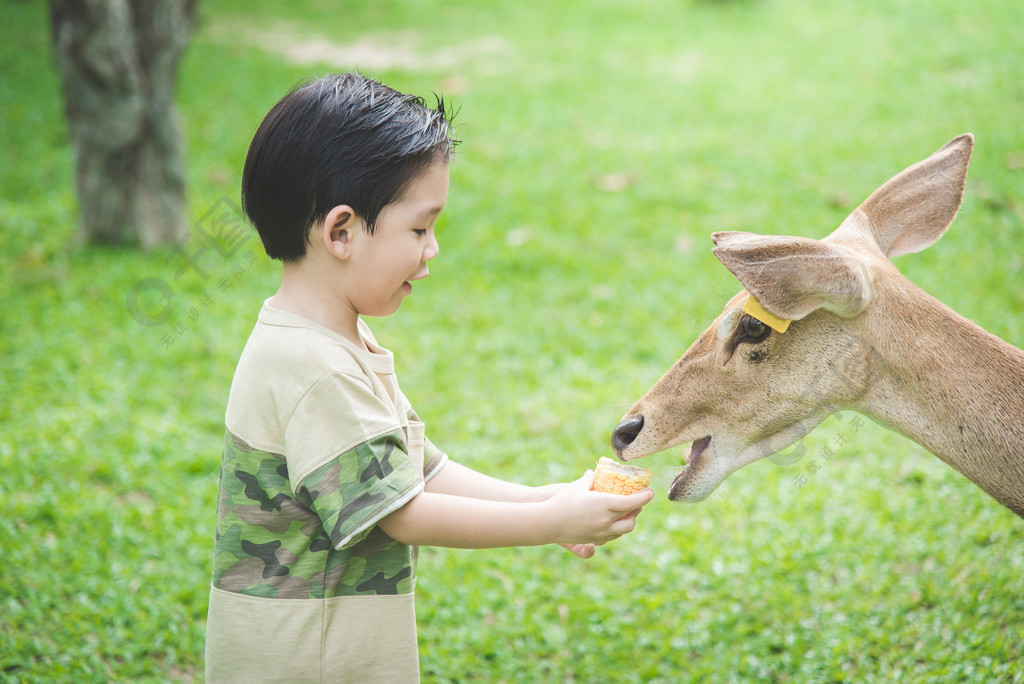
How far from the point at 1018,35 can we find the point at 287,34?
10.2 metres

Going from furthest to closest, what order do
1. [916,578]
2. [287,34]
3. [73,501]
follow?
[287,34]
[73,501]
[916,578]

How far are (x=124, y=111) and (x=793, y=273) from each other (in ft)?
19.7

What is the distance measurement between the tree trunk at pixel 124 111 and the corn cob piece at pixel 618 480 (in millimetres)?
5749

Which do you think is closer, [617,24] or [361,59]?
[361,59]

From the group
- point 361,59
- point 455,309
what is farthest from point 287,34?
point 455,309

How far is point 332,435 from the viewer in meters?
1.93

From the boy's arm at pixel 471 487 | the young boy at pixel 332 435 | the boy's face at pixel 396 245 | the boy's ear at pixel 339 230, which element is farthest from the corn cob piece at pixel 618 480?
the boy's ear at pixel 339 230

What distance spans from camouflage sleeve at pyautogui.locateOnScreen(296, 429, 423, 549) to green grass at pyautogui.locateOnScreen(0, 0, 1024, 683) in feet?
3.66

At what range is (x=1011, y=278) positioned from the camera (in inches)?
240

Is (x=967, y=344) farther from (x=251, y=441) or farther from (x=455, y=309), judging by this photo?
(x=455, y=309)

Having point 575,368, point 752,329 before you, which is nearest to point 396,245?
point 752,329

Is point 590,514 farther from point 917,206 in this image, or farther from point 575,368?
point 575,368

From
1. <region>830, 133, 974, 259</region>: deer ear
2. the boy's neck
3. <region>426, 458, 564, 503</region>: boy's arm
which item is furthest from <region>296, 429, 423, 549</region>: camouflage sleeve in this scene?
<region>830, 133, 974, 259</region>: deer ear

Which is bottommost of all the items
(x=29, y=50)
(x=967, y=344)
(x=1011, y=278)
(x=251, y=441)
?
(x=251, y=441)
